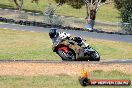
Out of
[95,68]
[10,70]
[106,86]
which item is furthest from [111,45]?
[106,86]

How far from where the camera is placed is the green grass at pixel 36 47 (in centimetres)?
2494

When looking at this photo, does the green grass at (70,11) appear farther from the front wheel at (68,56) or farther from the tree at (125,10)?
the front wheel at (68,56)

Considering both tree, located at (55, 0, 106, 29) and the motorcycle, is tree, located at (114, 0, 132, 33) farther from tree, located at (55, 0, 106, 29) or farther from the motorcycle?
the motorcycle

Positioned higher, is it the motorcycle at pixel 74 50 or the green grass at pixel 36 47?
the motorcycle at pixel 74 50

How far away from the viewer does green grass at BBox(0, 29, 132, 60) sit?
24938 millimetres

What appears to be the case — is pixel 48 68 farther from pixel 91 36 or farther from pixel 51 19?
pixel 51 19

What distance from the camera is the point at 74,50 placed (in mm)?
20594

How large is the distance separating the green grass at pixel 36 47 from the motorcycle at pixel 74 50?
3.52 meters

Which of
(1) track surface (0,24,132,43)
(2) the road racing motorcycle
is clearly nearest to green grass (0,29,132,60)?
(1) track surface (0,24,132,43)

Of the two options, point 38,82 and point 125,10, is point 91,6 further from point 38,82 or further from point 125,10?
point 38,82

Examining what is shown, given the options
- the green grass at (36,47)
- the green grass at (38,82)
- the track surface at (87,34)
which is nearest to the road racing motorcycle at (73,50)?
the green grass at (36,47)

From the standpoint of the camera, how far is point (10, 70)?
16.6 meters

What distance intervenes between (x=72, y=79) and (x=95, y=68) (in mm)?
3754

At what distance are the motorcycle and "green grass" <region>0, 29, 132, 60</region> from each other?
3.52 metres
